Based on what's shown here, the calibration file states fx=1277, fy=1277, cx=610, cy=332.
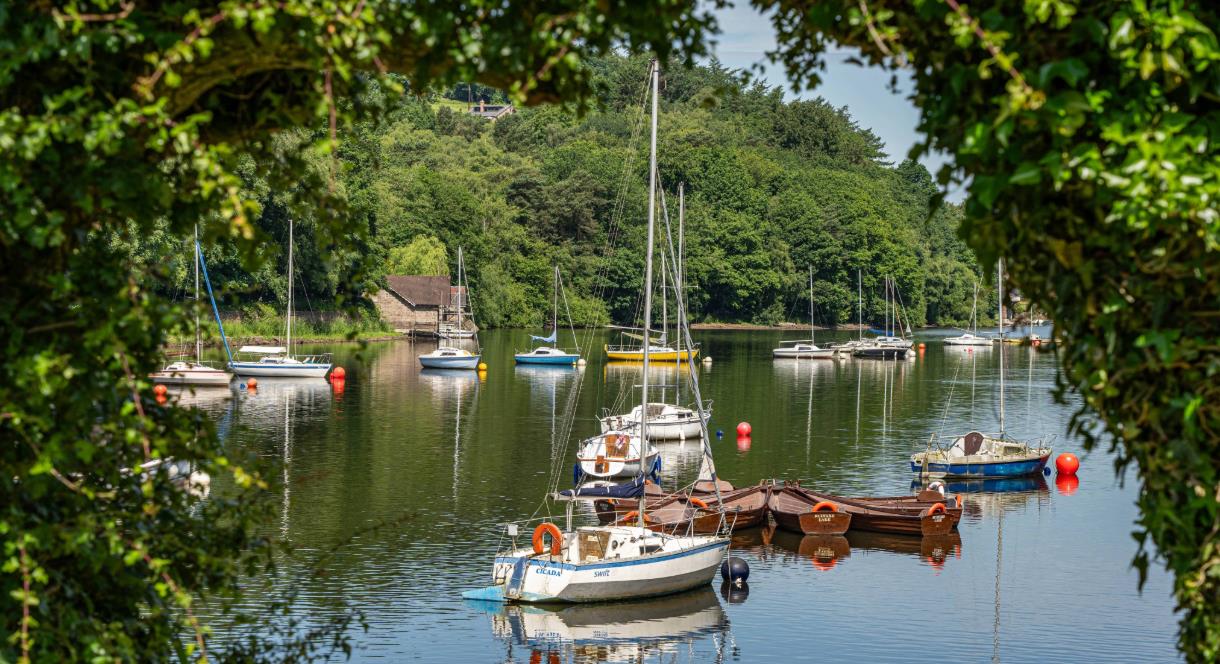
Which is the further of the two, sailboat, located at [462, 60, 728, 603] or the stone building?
the stone building

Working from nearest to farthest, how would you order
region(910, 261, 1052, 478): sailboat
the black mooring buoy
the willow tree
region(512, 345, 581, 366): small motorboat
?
the willow tree
the black mooring buoy
region(910, 261, 1052, 478): sailboat
region(512, 345, 581, 366): small motorboat

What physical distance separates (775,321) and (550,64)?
114589 mm

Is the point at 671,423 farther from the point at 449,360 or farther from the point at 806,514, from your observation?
the point at 449,360

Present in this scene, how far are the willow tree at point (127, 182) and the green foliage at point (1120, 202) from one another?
4.70 feet

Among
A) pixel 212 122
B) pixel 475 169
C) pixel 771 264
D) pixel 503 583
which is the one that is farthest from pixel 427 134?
pixel 212 122

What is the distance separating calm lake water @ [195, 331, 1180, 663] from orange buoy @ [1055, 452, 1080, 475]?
0.80 m

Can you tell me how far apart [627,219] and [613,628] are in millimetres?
92135

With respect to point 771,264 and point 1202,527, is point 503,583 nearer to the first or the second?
point 1202,527

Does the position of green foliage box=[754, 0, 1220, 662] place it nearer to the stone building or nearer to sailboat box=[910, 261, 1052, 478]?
sailboat box=[910, 261, 1052, 478]

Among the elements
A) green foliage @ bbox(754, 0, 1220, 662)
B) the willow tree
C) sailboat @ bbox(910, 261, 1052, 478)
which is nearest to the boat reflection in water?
sailboat @ bbox(910, 261, 1052, 478)

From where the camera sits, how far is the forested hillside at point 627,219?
344 feet

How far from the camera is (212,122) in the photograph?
5949mm

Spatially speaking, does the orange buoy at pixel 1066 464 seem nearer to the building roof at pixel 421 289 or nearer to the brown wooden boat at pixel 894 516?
the brown wooden boat at pixel 894 516

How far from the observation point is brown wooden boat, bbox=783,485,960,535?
30203mm
